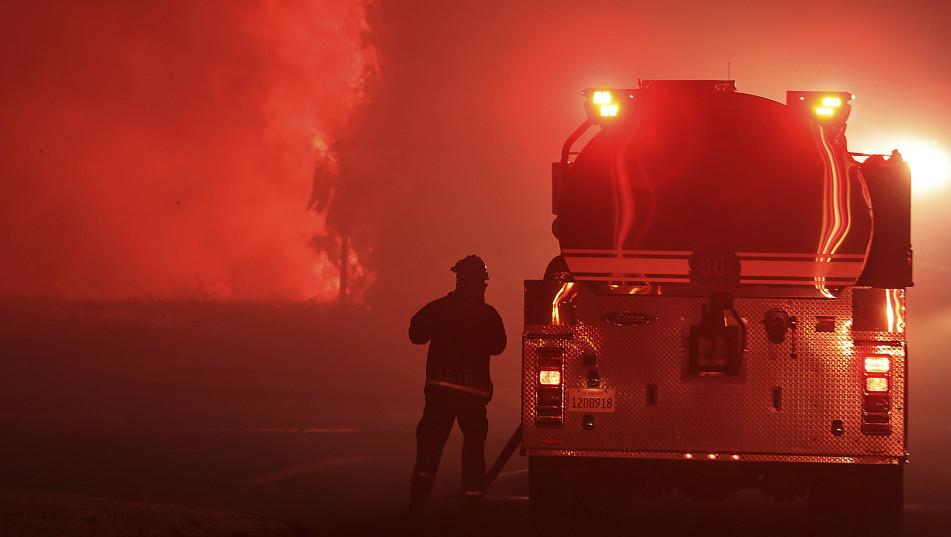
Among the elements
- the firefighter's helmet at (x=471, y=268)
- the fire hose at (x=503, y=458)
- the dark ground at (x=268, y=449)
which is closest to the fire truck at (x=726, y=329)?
the dark ground at (x=268, y=449)

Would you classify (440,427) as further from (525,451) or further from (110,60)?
(110,60)

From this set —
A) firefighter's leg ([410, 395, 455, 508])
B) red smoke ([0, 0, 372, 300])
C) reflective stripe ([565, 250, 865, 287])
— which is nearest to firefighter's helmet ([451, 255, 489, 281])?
firefighter's leg ([410, 395, 455, 508])

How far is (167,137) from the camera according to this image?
48.8 meters

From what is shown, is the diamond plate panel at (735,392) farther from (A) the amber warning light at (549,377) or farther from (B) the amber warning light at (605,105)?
(B) the amber warning light at (605,105)

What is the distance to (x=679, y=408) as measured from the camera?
856cm

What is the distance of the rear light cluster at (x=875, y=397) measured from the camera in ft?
27.8

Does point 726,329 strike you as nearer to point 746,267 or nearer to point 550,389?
point 746,267

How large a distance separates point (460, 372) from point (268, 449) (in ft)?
16.1

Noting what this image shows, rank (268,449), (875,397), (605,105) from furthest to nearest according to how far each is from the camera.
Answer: (268,449), (605,105), (875,397)

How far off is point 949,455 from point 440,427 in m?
7.82

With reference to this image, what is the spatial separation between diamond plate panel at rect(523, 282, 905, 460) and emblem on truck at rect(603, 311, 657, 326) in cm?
3

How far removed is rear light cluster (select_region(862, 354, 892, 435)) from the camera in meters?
8.47

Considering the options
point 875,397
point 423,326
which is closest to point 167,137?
point 423,326

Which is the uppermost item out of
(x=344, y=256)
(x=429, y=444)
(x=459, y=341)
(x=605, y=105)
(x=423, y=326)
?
(x=344, y=256)
